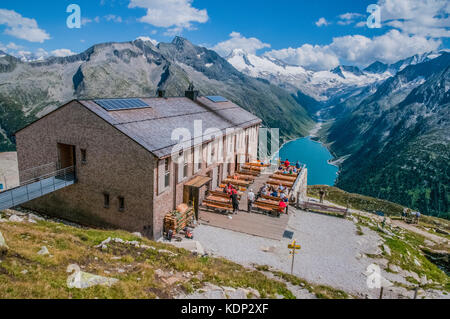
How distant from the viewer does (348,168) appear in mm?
185875

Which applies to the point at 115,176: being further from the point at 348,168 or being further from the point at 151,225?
the point at 348,168

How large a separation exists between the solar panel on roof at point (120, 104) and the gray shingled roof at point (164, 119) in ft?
1.16

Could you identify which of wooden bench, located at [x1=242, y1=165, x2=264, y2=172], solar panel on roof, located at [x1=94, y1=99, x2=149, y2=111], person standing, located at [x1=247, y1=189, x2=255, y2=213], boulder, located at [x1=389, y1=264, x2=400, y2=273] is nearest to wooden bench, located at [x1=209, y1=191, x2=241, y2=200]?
person standing, located at [x1=247, y1=189, x2=255, y2=213]

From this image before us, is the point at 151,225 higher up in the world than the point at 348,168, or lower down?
higher up

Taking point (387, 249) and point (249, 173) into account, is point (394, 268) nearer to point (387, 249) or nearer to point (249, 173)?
point (387, 249)

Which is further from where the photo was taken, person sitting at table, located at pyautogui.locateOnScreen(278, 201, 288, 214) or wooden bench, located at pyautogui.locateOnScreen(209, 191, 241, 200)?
wooden bench, located at pyautogui.locateOnScreen(209, 191, 241, 200)

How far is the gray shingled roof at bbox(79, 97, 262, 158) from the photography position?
2177 centimetres

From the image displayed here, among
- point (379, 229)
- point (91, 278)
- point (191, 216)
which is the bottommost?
point (379, 229)

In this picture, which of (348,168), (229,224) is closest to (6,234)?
(229,224)

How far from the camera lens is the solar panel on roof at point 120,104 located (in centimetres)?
2356

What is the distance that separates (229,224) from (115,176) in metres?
9.83

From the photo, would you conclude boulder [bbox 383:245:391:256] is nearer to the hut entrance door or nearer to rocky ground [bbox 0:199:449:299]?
rocky ground [bbox 0:199:449:299]

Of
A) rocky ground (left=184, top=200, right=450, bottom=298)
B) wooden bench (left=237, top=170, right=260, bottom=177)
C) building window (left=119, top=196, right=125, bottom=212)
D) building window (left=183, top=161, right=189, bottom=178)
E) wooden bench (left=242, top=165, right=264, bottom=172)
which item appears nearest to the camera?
rocky ground (left=184, top=200, right=450, bottom=298)

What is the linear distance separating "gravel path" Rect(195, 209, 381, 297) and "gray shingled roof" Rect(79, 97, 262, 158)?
7758 millimetres
